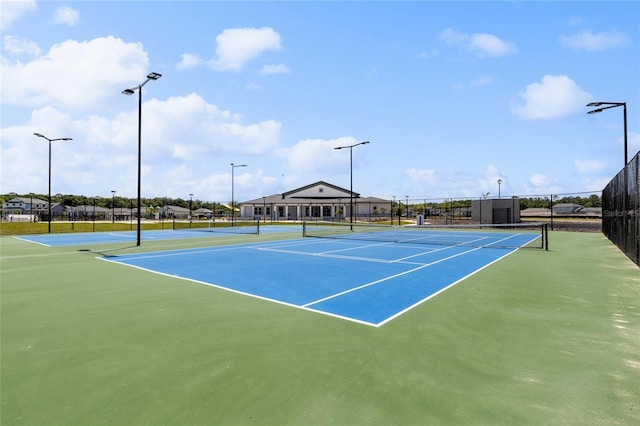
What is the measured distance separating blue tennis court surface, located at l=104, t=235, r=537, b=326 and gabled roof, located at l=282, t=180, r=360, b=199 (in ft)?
190

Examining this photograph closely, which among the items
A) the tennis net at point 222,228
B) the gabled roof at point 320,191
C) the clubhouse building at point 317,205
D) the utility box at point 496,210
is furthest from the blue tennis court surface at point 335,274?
the gabled roof at point 320,191

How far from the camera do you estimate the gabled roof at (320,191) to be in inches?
2901

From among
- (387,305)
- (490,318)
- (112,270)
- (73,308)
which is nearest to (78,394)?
(73,308)

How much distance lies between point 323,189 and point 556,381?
Result: 231 ft

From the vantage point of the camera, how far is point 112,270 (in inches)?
433

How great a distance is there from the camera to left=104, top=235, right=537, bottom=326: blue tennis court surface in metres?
6.99

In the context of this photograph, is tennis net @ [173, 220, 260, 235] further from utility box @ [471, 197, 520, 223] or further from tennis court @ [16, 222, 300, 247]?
utility box @ [471, 197, 520, 223]

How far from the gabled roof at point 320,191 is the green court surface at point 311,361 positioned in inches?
2603

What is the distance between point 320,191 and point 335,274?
6400 centimetres

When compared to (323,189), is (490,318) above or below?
below

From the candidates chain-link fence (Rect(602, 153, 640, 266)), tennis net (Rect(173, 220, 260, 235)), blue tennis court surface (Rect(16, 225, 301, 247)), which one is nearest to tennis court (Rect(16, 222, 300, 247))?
blue tennis court surface (Rect(16, 225, 301, 247))

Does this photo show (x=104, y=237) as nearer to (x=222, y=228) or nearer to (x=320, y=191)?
(x=222, y=228)

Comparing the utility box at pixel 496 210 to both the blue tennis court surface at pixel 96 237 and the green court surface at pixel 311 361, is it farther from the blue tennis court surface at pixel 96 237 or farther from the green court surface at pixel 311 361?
the green court surface at pixel 311 361

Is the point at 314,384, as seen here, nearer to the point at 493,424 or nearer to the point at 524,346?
the point at 493,424
